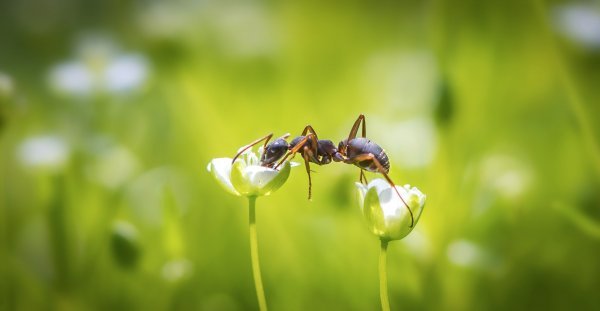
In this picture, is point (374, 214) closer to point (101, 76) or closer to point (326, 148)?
point (326, 148)

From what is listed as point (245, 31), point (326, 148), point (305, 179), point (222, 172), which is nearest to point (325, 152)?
point (326, 148)

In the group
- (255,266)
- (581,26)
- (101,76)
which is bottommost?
(255,266)

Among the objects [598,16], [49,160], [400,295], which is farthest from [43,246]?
[598,16]

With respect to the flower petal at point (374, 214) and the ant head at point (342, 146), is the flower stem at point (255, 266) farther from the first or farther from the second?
the ant head at point (342, 146)

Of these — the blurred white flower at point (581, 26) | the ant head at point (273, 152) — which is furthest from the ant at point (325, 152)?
the blurred white flower at point (581, 26)

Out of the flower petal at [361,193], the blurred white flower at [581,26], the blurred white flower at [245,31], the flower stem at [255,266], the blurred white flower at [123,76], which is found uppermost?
the blurred white flower at [245,31]

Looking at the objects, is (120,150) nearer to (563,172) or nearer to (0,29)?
(563,172)
